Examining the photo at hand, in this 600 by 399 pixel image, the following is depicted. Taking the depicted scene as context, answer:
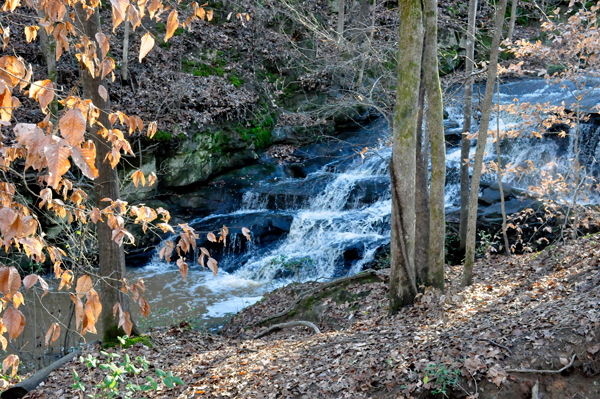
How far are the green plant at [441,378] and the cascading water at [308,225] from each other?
7049 mm

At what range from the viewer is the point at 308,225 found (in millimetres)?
13406

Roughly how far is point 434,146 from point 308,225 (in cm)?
763

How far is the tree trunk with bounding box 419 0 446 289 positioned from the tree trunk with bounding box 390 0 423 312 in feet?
1.23

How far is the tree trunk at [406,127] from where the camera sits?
18.6 feet

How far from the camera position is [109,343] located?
6.64 metres

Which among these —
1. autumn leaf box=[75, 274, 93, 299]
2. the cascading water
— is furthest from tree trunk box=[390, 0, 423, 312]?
the cascading water

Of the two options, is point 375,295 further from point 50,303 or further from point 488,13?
point 488,13

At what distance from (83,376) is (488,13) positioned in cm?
2245

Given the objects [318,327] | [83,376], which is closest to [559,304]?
[318,327]

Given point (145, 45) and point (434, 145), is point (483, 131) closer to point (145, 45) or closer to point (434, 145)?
point (434, 145)

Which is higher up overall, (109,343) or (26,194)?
(26,194)

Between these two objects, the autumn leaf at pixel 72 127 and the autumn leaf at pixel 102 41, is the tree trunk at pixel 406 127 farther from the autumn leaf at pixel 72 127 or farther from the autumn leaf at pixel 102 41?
the autumn leaf at pixel 72 127

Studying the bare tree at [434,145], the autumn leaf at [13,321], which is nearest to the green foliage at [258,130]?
the bare tree at [434,145]

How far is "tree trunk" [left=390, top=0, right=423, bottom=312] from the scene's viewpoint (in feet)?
18.6
